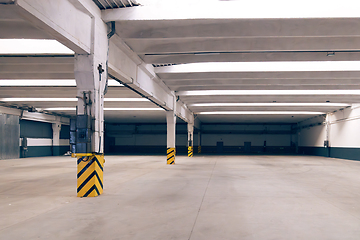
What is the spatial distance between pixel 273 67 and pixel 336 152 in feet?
71.4

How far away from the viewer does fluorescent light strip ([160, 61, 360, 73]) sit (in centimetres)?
1441

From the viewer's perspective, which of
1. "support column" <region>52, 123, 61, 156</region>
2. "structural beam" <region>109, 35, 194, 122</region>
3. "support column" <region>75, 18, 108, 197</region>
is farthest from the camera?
"support column" <region>52, 123, 61, 156</region>

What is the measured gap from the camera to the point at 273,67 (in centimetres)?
1484

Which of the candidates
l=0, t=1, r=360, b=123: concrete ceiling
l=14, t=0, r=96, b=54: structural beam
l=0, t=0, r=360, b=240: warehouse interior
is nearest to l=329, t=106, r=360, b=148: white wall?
l=0, t=0, r=360, b=240: warehouse interior

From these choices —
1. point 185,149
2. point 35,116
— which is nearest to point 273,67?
point 35,116

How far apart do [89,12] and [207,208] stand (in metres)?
6.40

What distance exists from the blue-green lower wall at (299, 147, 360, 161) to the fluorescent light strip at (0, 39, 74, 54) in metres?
26.9

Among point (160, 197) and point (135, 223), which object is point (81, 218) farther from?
point (160, 197)

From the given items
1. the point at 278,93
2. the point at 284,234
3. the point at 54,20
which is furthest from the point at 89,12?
the point at 278,93

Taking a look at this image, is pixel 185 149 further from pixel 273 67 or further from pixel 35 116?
pixel 273 67

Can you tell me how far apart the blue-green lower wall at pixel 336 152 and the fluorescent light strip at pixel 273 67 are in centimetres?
1611

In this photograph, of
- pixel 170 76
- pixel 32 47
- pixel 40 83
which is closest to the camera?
pixel 32 47

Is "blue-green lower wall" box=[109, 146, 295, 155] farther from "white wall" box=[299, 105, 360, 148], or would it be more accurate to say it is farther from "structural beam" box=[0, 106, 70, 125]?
"structural beam" box=[0, 106, 70, 125]

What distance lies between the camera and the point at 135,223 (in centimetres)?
596
